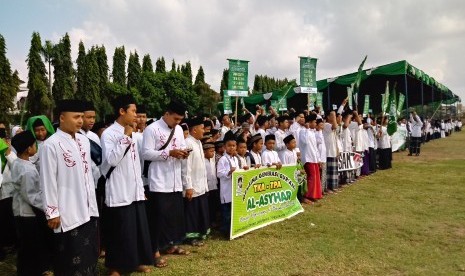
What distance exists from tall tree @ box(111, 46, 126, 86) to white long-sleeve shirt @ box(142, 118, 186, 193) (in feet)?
136

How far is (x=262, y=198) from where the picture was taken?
20.5 feet

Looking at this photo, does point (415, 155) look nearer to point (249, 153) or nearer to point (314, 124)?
point (314, 124)

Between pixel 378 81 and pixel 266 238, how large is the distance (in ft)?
59.1

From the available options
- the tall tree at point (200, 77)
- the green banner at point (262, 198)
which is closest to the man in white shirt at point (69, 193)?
the green banner at point (262, 198)

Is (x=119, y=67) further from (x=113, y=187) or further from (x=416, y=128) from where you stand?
(x=113, y=187)

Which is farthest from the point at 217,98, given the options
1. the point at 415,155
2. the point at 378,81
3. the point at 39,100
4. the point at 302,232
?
the point at 302,232

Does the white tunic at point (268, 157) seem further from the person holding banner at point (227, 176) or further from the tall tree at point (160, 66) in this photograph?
the tall tree at point (160, 66)

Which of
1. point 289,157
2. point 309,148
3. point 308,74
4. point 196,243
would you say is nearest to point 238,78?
point 308,74

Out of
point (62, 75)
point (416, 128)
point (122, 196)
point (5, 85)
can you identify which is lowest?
point (122, 196)

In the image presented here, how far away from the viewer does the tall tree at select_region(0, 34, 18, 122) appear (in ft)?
94.8

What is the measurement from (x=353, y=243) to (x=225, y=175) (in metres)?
2.04

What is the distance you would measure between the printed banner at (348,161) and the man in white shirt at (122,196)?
22.4 ft

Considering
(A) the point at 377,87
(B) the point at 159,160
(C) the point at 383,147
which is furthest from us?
(A) the point at 377,87

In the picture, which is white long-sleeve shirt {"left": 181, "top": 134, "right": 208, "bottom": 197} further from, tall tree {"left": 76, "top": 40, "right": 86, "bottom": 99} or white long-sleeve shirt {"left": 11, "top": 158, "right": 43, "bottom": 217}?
tall tree {"left": 76, "top": 40, "right": 86, "bottom": 99}
